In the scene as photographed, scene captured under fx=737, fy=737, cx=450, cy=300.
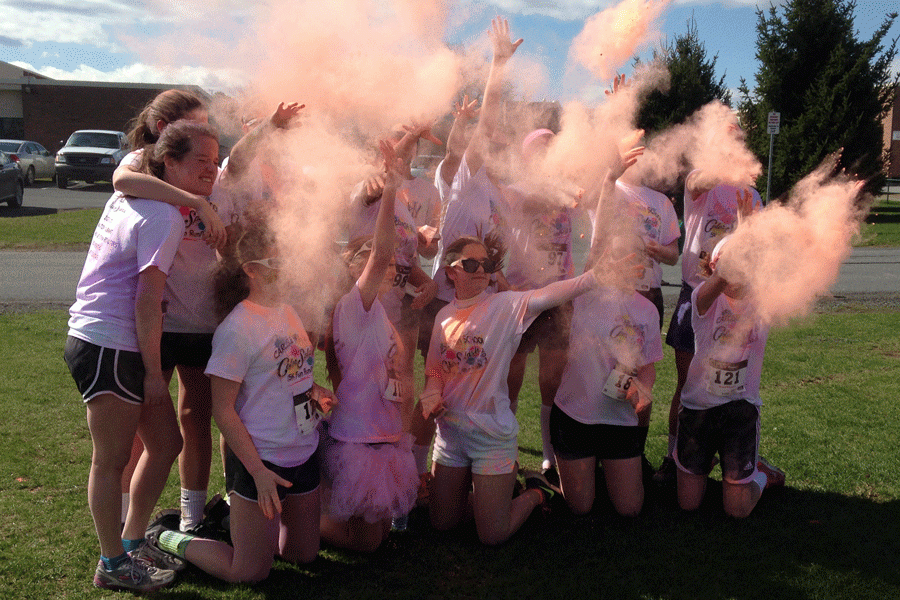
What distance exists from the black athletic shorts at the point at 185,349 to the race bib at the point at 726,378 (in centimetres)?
260

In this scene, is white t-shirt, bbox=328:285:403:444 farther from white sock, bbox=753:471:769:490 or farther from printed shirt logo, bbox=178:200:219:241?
white sock, bbox=753:471:769:490

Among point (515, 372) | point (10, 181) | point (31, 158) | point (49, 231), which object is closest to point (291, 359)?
point (515, 372)

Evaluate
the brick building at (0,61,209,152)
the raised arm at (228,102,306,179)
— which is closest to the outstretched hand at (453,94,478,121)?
the raised arm at (228,102,306,179)

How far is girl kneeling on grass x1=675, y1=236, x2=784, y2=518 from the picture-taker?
12.9 ft

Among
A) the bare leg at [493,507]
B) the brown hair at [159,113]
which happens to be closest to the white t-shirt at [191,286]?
the brown hair at [159,113]

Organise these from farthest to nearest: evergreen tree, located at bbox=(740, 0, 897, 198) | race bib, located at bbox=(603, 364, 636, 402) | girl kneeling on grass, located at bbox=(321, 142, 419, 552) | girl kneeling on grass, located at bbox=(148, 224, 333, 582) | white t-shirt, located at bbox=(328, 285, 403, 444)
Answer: evergreen tree, located at bbox=(740, 0, 897, 198)
race bib, located at bbox=(603, 364, 636, 402)
white t-shirt, located at bbox=(328, 285, 403, 444)
girl kneeling on grass, located at bbox=(321, 142, 419, 552)
girl kneeling on grass, located at bbox=(148, 224, 333, 582)

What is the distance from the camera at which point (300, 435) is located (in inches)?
127

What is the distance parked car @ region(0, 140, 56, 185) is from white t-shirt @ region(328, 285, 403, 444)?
2535cm

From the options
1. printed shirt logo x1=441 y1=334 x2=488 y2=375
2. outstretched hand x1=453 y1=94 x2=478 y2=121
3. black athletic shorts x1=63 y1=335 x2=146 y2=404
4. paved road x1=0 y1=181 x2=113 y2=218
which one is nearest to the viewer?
black athletic shorts x1=63 y1=335 x2=146 y2=404

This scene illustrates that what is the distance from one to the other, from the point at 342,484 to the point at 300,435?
0.30m

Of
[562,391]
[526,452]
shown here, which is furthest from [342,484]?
[526,452]

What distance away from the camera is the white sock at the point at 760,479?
3.96m

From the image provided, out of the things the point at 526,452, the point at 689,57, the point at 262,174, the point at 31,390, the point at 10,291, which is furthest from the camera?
the point at 689,57

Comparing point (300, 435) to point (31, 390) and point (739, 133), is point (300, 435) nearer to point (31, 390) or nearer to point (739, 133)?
point (739, 133)
